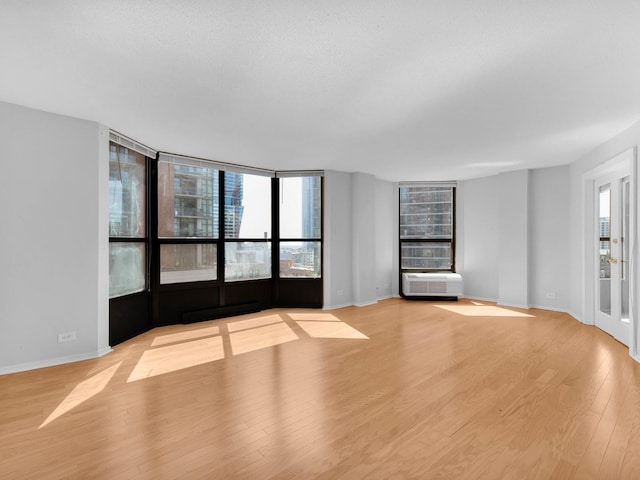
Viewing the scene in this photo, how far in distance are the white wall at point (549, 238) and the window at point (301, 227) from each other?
3903 millimetres

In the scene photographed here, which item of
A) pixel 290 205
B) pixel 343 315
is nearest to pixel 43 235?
pixel 290 205

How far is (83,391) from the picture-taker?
256cm

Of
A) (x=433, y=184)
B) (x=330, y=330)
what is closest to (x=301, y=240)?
(x=330, y=330)

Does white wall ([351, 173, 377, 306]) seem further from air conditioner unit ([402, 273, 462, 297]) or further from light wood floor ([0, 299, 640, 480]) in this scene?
light wood floor ([0, 299, 640, 480])

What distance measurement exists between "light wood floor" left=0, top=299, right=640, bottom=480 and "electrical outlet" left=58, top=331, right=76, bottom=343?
268 mm

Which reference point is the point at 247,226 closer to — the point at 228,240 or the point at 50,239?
the point at 228,240

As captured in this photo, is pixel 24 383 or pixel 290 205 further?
pixel 290 205

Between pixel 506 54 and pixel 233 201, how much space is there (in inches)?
167

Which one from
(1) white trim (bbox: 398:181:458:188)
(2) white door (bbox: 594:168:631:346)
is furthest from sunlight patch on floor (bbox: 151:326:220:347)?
(2) white door (bbox: 594:168:631:346)

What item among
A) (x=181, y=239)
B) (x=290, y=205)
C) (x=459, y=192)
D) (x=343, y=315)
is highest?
(x=459, y=192)

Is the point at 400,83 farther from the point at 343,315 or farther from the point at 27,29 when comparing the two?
the point at 343,315

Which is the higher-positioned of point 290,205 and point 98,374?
point 290,205

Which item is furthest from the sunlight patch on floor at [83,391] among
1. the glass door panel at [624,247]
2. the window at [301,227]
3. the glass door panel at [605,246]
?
the glass door panel at [605,246]

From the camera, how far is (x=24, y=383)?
2691mm
